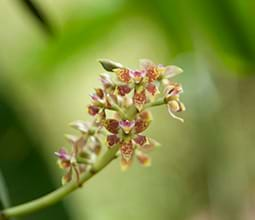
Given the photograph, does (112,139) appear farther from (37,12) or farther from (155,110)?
(155,110)

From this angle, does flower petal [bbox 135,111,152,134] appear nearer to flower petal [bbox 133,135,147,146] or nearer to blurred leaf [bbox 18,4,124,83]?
flower petal [bbox 133,135,147,146]

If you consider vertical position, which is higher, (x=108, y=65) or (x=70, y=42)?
(x=108, y=65)

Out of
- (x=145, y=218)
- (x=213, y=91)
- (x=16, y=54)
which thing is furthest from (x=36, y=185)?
(x=145, y=218)

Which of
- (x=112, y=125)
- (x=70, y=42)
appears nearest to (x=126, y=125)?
(x=112, y=125)

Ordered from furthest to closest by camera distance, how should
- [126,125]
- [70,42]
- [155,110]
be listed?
[155,110], [70,42], [126,125]

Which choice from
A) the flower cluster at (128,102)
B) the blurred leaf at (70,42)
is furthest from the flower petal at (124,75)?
the blurred leaf at (70,42)

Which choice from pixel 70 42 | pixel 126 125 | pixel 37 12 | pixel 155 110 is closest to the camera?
pixel 126 125

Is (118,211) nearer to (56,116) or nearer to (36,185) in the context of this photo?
(56,116)

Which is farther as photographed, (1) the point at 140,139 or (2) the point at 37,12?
(2) the point at 37,12

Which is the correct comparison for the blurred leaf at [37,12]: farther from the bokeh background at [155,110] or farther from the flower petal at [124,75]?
the flower petal at [124,75]
